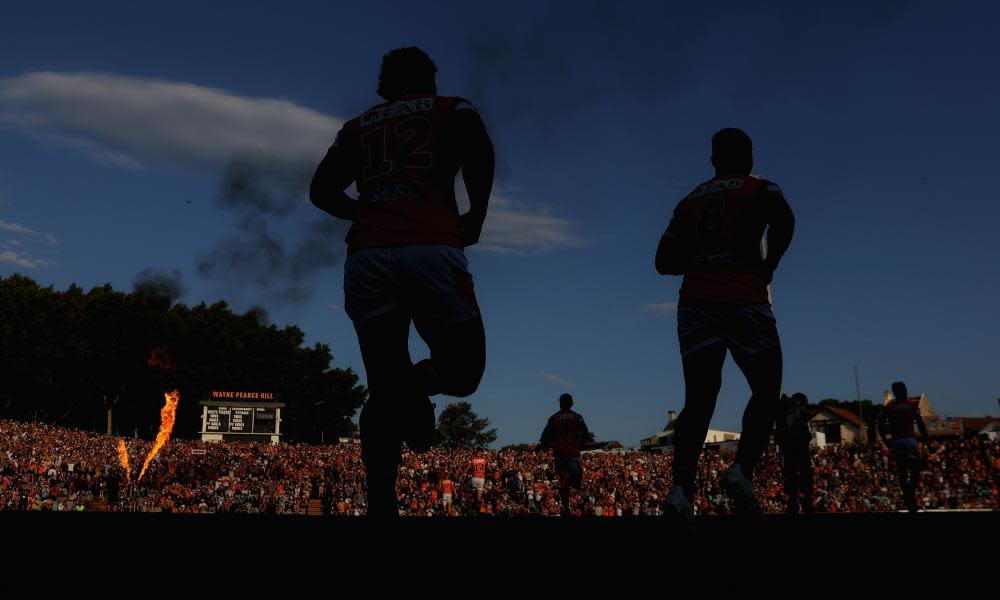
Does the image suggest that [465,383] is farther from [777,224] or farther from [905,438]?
[905,438]

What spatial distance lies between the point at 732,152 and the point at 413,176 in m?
2.13

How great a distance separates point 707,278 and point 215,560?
2.83 metres

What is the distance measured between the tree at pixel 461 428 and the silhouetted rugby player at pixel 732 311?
103899 mm

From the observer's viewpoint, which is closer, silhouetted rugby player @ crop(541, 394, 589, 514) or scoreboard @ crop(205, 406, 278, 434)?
silhouetted rugby player @ crop(541, 394, 589, 514)

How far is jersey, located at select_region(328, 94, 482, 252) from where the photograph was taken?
10.1 ft

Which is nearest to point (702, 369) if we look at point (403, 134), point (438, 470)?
point (403, 134)

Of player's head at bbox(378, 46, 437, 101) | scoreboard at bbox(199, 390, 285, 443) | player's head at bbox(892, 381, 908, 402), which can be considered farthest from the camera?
scoreboard at bbox(199, 390, 285, 443)

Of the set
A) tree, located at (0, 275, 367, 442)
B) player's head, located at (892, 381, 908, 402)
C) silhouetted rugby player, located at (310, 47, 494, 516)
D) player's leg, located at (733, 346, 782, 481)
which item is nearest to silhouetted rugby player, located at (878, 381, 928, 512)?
player's head, located at (892, 381, 908, 402)

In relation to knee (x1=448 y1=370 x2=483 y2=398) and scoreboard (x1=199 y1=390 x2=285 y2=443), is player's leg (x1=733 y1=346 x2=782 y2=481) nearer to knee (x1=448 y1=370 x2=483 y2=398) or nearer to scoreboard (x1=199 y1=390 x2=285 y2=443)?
knee (x1=448 y1=370 x2=483 y2=398)

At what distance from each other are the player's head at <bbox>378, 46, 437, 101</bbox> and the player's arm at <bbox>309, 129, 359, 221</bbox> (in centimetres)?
28

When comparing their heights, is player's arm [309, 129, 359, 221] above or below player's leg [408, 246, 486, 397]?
above

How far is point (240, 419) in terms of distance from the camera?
45875 mm

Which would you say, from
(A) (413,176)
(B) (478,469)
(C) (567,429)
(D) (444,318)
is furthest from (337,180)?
(B) (478,469)

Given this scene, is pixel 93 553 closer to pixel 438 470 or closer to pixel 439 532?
pixel 439 532
